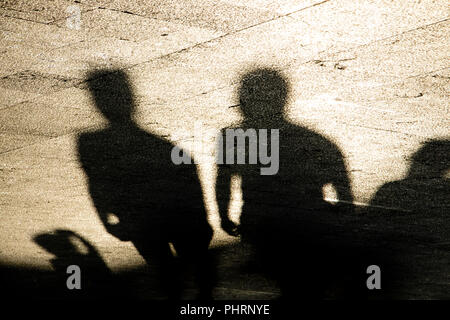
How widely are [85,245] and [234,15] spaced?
7.19 ft

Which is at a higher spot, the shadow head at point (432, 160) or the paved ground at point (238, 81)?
the paved ground at point (238, 81)

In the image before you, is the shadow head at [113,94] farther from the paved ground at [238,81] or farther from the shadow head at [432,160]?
the shadow head at [432,160]

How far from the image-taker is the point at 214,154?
7.61ft

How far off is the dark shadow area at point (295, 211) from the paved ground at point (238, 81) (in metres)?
0.06

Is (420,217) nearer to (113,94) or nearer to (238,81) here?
(238,81)

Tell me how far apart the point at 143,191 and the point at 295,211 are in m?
1.15

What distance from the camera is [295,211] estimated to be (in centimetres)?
255

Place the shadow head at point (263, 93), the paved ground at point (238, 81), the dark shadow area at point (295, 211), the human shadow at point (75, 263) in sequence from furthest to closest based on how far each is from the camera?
the human shadow at point (75, 263) < the dark shadow area at point (295, 211) < the shadow head at point (263, 93) < the paved ground at point (238, 81)

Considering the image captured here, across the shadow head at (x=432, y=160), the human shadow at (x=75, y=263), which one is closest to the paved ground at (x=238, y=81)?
the shadow head at (x=432, y=160)

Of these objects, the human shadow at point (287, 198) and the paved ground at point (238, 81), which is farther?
the human shadow at point (287, 198)

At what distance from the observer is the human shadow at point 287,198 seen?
2145 mm

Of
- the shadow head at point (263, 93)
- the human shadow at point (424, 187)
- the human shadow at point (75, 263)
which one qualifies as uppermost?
the shadow head at point (263, 93)

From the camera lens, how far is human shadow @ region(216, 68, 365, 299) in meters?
2.14
